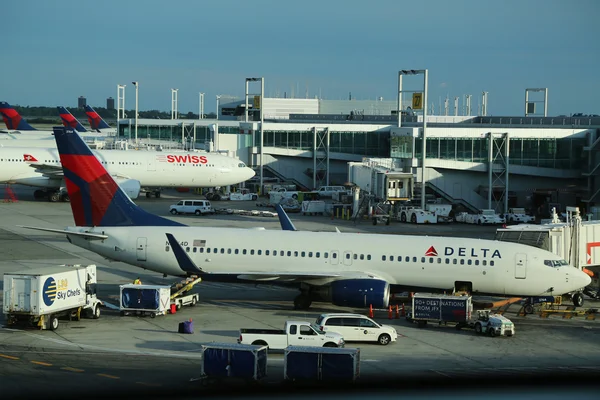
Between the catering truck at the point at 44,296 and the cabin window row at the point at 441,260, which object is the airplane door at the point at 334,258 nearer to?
the cabin window row at the point at 441,260

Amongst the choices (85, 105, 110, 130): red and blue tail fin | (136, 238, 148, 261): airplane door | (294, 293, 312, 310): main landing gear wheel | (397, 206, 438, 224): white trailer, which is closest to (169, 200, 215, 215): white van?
(397, 206, 438, 224): white trailer

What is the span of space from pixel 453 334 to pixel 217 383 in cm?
1493

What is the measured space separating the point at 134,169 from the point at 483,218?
3848 cm

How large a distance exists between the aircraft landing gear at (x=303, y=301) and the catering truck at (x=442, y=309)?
5.55 m

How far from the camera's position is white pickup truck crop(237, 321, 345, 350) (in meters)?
33.5

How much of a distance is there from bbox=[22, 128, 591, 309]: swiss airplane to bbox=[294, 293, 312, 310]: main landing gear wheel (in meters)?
0.05

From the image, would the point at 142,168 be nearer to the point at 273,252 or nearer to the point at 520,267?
the point at 273,252

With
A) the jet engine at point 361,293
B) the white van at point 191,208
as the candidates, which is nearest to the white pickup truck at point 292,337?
the jet engine at point 361,293

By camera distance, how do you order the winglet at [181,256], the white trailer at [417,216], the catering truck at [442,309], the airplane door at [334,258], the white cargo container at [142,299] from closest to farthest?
the catering truck at [442,309] → the white cargo container at [142,299] → the winglet at [181,256] → the airplane door at [334,258] → the white trailer at [417,216]

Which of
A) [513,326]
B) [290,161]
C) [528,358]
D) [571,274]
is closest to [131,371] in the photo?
[528,358]

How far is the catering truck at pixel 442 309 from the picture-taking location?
39719 millimetres

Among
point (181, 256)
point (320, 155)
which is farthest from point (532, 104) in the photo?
point (181, 256)

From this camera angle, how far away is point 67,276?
3841 centimetres

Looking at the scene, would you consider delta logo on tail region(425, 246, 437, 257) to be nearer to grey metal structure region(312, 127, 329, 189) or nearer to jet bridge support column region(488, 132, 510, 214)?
jet bridge support column region(488, 132, 510, 214)
